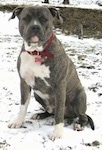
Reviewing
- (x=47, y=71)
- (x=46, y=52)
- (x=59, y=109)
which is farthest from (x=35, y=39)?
(x=59, y=109)

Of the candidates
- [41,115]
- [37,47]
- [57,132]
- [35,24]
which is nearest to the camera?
[35,24]

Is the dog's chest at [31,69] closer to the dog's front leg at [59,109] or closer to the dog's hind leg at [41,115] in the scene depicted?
the dog's front leg at [59,109]

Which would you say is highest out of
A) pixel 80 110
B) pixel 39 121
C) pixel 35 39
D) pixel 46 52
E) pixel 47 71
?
pixel 35 39

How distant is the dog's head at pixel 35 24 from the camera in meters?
4.61

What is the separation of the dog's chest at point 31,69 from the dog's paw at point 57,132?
0.56 meters

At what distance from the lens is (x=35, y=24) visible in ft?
15.0

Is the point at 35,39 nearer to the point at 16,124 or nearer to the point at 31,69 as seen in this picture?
the point at 31,69

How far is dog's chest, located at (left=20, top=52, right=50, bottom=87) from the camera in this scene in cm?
494

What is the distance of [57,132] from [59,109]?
0.90ft

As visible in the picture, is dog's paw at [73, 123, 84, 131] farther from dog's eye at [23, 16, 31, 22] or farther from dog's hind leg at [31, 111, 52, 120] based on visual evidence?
dog's eye at [23, 16, 31, 22]

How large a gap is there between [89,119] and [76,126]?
24 centimetres

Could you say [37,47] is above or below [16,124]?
above

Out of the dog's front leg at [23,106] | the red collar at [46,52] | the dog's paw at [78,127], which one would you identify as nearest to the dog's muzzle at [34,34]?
the red collar at [46,52]

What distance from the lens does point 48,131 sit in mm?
5160
